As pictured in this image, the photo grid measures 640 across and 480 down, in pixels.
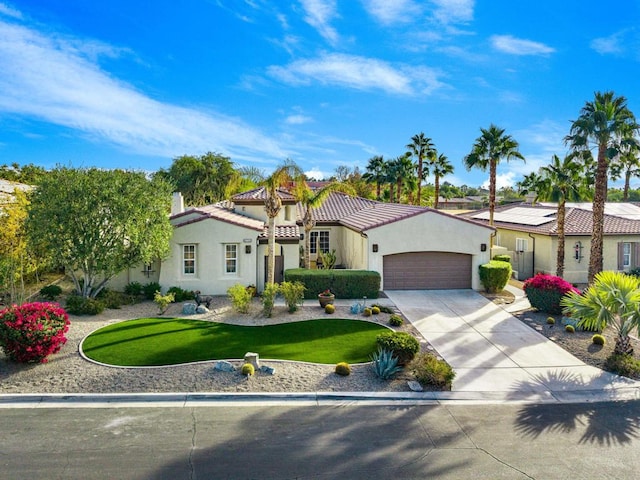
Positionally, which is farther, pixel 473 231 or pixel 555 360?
pixel 473 231

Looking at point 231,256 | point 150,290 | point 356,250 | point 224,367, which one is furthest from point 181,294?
point 356,250

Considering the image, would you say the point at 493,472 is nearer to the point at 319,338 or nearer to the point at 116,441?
the point at 116,441

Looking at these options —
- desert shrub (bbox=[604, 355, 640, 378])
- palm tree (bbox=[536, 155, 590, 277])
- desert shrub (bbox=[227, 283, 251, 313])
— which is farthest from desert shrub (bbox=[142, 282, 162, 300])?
palm tree (bbox=[536, 155, 590, 277])

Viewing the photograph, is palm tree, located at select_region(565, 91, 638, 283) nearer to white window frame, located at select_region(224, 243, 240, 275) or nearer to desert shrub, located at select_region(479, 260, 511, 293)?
desert shrub, located at select_region(479, 260, 511, 293)

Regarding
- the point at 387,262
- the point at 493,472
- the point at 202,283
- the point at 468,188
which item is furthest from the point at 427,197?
the point at 468,188

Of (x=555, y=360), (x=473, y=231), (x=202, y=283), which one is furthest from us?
(x=473, y=231)

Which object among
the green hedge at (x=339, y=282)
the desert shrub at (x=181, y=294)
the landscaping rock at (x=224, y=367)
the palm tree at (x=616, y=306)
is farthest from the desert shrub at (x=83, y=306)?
the palm tree at (x=616, y=306)

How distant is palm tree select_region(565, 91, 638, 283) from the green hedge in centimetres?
1079

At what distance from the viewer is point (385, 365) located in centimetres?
1239

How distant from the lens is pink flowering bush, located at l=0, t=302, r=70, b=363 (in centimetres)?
1261

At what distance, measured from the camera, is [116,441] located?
363 inches

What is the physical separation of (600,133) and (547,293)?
9156 millimetres

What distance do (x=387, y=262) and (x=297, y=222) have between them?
8.20 meters

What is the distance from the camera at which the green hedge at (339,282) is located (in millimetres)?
21406
